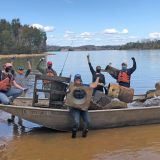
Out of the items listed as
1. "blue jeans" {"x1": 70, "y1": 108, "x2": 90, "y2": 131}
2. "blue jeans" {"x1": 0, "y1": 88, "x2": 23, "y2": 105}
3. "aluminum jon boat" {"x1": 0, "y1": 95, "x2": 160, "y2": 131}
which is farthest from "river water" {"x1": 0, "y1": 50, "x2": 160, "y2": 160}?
"blue jeans" {"x1": 0, "y1": 88, "x2": 23, "y2": 105}

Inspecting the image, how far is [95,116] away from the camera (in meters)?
11.7

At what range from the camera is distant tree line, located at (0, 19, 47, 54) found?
448 feet

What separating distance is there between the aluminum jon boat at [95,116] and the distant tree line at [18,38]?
124317 millimetres

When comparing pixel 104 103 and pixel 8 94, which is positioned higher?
pixel 8 94

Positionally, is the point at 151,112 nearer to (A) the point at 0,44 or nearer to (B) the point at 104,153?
(B) the point at 104,153

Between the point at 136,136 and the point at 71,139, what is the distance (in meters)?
1.89

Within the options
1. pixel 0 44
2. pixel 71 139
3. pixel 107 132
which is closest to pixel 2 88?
pixel 71 139

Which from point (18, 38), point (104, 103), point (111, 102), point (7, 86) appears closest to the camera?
point (7, 86)

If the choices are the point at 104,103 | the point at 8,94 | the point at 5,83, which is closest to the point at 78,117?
the point at 104,103

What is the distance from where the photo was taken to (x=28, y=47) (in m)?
157

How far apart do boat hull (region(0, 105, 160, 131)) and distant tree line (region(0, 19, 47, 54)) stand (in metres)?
124

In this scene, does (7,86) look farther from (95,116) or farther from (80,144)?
(80,144)

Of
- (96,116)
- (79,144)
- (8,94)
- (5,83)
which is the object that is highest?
(5,83)

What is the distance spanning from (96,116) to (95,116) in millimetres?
34
